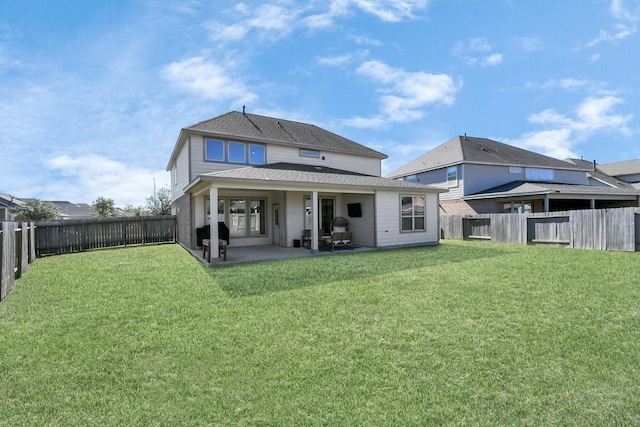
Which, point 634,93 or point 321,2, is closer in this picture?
point 321,2

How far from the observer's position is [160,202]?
28297 mm

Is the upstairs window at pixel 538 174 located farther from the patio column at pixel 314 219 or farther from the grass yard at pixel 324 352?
the patio column at pixel 314 219

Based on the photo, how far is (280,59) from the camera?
13648mm

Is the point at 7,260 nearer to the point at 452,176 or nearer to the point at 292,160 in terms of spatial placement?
the point at 292,160

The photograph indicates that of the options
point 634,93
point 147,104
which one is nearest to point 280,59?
point 147,104

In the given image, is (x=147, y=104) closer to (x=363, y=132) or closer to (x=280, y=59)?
(x=280, y=59)

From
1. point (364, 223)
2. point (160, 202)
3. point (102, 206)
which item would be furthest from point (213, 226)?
point (102, 206)

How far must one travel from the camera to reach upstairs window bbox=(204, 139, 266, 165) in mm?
13180

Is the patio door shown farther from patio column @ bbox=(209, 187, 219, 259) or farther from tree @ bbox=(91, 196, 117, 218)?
tree @ bbox=(91, 196, 117, 218)

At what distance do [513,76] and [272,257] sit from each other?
1391cm

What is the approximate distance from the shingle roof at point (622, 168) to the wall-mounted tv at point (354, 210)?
→ 35995 mm

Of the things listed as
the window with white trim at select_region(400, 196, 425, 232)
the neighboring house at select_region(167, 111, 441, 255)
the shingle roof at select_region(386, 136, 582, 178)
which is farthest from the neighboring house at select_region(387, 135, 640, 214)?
the neighboring house at select_region(167, 111, 441, 255)

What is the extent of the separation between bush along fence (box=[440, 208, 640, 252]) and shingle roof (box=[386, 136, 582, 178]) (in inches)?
287

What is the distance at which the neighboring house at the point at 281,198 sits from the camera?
1278 centimetres
